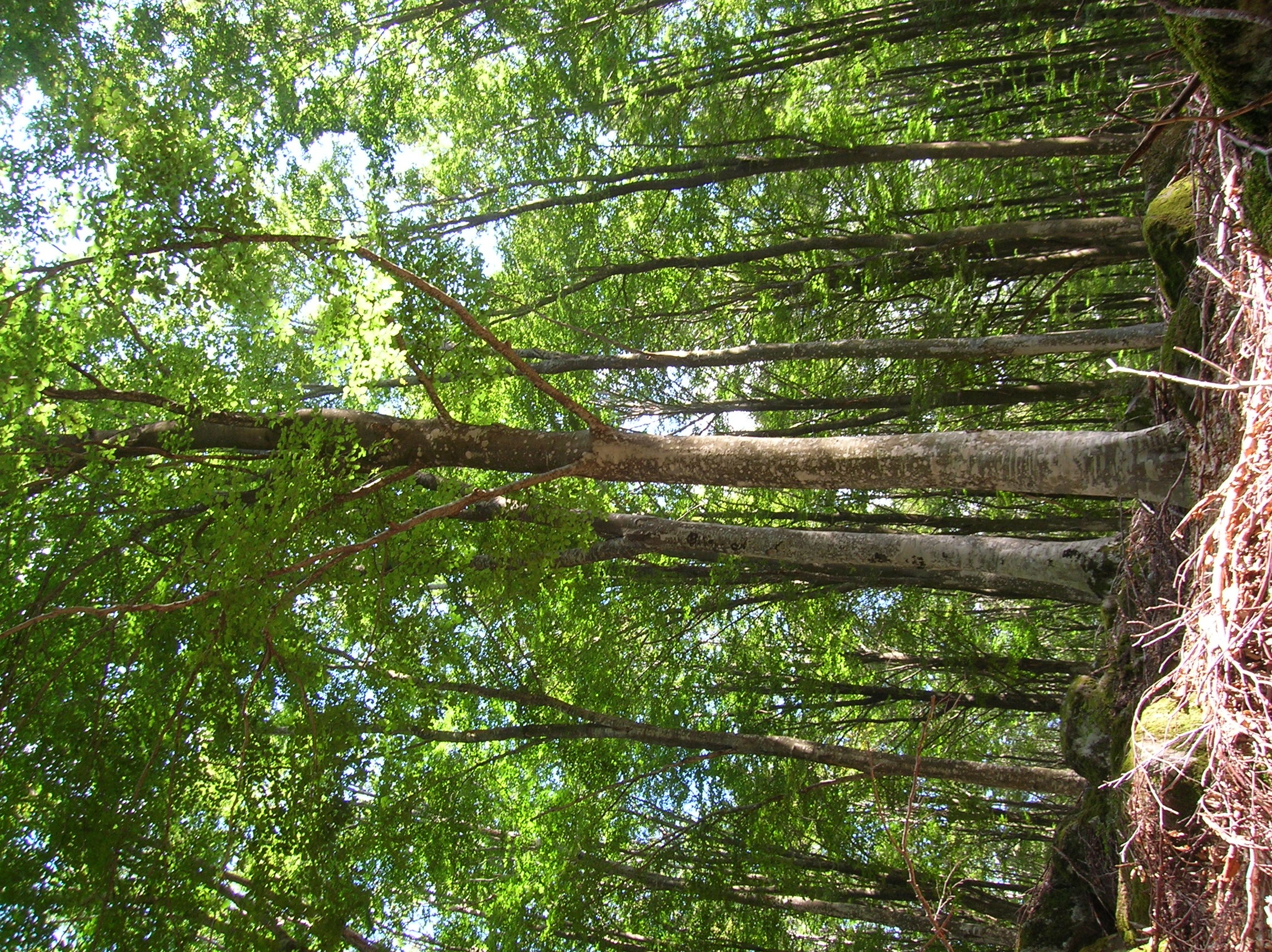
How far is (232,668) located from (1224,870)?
4476 mm

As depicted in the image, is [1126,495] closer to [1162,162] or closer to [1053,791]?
[1162,162]

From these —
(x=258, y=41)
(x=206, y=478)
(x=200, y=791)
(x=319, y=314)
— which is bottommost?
(x=200, y=791)

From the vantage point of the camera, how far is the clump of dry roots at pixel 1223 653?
2227mm

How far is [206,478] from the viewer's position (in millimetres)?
3344

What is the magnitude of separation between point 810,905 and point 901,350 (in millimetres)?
5141

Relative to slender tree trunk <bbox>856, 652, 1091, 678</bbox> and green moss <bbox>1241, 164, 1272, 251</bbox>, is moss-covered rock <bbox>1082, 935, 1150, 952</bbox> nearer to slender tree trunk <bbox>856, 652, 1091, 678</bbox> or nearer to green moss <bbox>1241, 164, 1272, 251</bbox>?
green moss <bbox>1241, 164, 1272, 251</bbox>

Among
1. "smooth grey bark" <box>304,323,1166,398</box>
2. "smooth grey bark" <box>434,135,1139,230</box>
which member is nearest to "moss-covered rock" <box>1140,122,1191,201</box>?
"smooth grey bark" <box>304,323,1166,398</box>

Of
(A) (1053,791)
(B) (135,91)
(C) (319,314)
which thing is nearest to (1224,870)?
(A) (1053,791)

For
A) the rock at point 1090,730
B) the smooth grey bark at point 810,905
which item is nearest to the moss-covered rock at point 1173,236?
the rock at point 1090,730

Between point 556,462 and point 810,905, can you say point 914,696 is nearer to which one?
point 810,905

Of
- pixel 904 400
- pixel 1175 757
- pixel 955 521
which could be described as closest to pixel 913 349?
pixel 904 400

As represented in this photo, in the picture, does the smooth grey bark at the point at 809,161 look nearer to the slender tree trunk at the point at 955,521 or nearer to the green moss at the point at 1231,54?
the slender tree trunk at the point at 955,521

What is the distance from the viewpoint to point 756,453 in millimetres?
3371

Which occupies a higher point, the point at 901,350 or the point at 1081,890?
the point at 901,350
